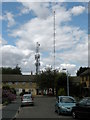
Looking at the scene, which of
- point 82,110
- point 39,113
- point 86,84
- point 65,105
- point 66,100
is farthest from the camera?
point 86,84

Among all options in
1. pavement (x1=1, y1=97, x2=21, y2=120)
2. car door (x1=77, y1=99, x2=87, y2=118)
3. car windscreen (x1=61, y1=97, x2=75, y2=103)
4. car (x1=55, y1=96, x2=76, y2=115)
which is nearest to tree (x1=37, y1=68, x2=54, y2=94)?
pavement (x1=1, y1=97, x2=21, y2=120)

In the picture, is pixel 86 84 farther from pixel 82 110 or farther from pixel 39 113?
pixel 82 110

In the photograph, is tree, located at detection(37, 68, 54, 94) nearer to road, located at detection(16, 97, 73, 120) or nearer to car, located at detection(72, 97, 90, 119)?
road, located at detection(16, 97, 73, 120)

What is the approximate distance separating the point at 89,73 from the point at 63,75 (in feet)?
18.5

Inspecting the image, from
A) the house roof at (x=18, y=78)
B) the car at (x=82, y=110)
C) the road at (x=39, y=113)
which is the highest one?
the house roof at (x=18, y=78)

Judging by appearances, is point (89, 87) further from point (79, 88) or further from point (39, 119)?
point (39, 119)

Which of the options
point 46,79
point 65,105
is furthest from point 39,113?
point 46,79

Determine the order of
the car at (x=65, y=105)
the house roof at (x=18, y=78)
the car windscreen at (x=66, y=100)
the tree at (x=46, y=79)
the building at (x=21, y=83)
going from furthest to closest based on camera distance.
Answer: the house roof at (x=18, y=78) → the building at (x=21, y=83) → the tree at (x=46, y=79) → the car windscreen at (x=66, y=100) → the car at (x=65, y=105)

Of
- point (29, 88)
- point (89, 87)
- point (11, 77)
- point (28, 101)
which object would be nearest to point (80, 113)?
point (28, 101)

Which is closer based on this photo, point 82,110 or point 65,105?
point 82,110

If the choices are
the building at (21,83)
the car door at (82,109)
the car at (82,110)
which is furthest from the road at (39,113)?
the building at (21,83)

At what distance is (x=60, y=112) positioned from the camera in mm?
21891

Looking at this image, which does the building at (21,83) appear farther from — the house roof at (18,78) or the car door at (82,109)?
the car door at (82,109)

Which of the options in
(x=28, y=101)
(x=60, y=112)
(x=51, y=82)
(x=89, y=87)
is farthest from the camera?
(x=51, y=82)
